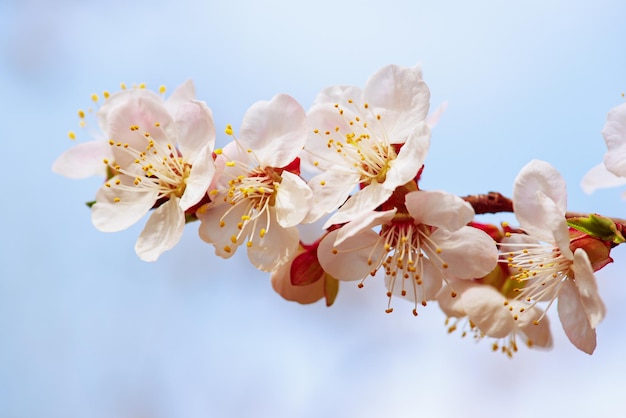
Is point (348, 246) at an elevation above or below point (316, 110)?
below

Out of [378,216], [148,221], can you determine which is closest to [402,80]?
[378,216]

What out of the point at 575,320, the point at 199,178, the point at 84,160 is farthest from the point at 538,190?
the point at 84,160

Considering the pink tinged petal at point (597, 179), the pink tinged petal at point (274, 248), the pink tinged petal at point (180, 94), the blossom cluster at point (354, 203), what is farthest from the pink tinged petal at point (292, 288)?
the pink tinged petal at point (597, 179)

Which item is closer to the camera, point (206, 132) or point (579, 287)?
point (579, 287)

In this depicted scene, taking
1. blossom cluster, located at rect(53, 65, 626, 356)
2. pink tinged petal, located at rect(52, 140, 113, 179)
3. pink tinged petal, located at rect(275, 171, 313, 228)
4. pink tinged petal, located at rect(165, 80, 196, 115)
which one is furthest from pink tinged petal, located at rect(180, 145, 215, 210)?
pink tinged petal, located at rect(52, 140, 113, 179)

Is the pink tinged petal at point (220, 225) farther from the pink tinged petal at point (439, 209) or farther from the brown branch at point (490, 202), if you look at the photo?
the brown branch at point (490, 202)

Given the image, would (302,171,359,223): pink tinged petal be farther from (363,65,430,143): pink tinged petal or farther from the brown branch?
the brown branch

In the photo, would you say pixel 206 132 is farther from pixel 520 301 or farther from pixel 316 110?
pixel 520 301
